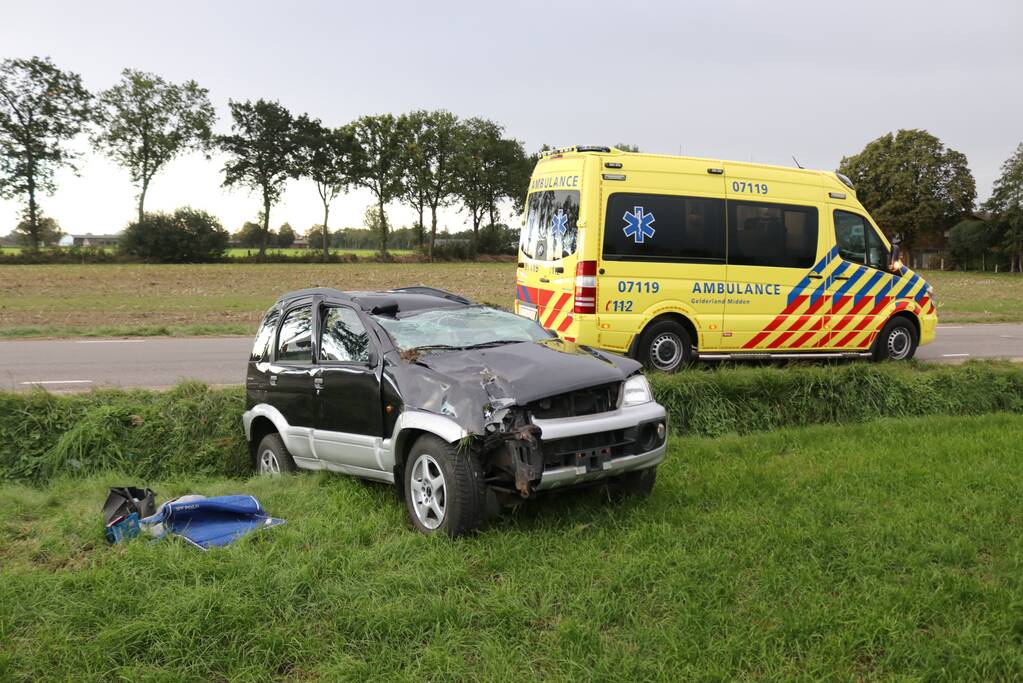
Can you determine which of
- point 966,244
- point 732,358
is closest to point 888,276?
point 732,358

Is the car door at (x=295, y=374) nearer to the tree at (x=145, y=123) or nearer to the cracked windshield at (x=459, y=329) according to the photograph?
the cracked windshield at (x=459, y=329)

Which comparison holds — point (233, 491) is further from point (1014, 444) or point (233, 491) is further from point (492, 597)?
point (1014, 444)

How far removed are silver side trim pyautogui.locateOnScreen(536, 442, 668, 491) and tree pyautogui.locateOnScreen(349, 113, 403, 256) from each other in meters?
67.9

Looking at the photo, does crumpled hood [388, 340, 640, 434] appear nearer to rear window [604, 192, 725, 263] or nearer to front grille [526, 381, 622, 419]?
front grille [526, 381, 622, 419]

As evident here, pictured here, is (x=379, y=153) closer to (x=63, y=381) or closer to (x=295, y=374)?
(x=63, y=381)

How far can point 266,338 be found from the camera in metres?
6.79

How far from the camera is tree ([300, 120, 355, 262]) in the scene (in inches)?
2729

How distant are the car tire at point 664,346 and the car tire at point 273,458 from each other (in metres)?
4.94

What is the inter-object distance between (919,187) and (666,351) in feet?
201

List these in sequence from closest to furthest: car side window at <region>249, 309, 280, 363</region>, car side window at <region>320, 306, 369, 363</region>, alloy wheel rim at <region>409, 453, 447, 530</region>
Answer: alloy wheel rim at <region>409, 453, 447, 530</region>
car side window at <region>320, 306, 369, 363</region>
car side window at <region>249, 309, 280, 363</region>

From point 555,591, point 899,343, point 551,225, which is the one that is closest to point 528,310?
point 551,225

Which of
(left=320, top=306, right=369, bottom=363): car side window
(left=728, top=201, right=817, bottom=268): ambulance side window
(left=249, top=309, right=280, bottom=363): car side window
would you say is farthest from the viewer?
(left=728, top=201, right=817, bottom=268): ambulance side window

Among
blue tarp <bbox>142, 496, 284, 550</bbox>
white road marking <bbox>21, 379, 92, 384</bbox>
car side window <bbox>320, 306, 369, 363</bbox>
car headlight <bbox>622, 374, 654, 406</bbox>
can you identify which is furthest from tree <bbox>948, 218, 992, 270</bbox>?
blue tarp <bbox>142, 496, 284, 550</bbox>

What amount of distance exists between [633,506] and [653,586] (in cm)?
121
